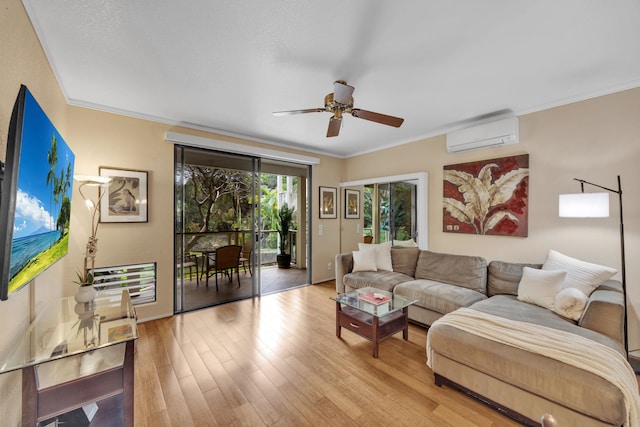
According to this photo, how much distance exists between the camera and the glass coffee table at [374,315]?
2434 mm

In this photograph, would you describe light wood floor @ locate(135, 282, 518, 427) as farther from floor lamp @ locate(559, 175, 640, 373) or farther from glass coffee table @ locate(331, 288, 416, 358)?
floor lamp @ locate(559, 175, 640, 373)

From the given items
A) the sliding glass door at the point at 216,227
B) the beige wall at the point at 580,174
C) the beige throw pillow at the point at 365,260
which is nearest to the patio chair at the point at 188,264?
the sliding glass door at the point at 216,227

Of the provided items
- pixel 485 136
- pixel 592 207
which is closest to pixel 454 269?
pixel 592 207

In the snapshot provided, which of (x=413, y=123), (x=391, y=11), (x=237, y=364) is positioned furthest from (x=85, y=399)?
(x=413, y=123)

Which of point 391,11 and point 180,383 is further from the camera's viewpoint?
point 180,383

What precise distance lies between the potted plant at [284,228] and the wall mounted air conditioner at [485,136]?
4.05m

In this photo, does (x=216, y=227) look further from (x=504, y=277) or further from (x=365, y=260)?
(x=504, y=277)

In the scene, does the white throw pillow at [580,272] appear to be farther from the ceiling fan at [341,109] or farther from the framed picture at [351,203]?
the framed picture at [351,203]

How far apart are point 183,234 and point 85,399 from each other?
8.03ft

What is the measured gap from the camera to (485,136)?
316cm

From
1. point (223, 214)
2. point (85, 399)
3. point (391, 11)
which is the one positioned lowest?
point (85, 399)

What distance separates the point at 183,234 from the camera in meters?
3.56

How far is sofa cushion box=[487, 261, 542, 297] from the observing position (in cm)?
280

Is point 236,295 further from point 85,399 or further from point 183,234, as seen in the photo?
point 85,399
